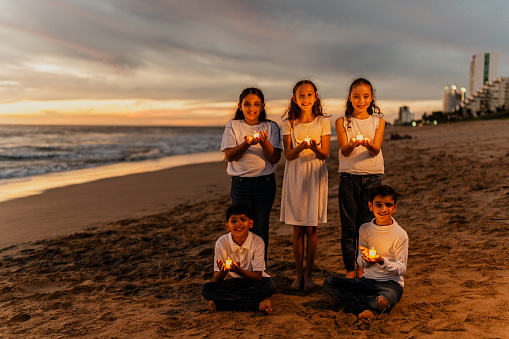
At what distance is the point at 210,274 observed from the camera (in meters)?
4.48

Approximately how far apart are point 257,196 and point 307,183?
491 mm

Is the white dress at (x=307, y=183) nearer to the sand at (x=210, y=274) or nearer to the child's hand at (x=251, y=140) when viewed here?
the child's hand at (x=251, y=140)

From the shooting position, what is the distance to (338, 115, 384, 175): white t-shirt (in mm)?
3631

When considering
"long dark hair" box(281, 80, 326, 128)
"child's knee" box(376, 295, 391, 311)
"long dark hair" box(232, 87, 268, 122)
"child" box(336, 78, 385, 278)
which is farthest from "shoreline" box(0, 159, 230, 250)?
"child's knee" box(376, 295, 391, 311)

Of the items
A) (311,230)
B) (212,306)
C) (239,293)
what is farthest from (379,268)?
(212,306)

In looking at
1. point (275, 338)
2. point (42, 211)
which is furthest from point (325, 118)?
point (42, 211)

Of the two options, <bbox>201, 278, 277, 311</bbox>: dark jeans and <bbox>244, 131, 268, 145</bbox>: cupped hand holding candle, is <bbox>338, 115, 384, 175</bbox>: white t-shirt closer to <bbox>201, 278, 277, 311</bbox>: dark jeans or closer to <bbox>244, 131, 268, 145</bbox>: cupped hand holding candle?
<bbox>244, 131, 268, 145</bbox>: cupped hand holding candle

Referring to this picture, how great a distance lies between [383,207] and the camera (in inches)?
127

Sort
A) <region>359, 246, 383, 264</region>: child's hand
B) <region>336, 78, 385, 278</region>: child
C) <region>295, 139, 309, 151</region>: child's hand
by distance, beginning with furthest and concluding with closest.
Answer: <region>336, 78, 385, 278</region>: child
<region>295, 139, 309, 151</region>: child's hand
<region>359, 246, 383, 264</region>: child's hand

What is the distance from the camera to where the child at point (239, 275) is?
339 centimetres

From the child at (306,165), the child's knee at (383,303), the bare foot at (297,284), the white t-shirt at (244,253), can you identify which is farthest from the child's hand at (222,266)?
the child's knee at (383,303)

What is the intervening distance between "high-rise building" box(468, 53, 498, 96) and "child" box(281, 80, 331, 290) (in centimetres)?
19958

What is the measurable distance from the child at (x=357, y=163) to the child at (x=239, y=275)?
89cm

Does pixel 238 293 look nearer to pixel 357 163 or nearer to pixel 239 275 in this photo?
pixel 239 275
